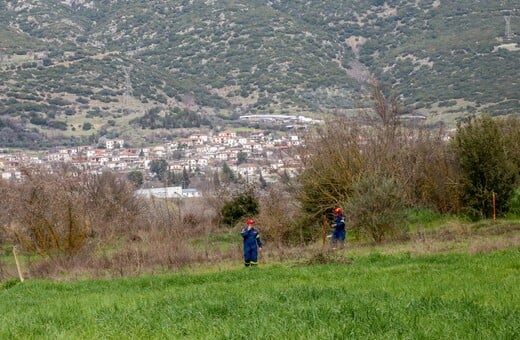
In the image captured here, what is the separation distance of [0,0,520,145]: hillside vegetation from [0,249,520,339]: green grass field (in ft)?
226

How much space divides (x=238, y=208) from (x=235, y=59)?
9093cm

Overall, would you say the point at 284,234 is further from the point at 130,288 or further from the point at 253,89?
the point at 253,89

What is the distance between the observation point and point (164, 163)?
3214 inches

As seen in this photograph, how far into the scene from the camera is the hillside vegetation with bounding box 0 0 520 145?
10050 cm

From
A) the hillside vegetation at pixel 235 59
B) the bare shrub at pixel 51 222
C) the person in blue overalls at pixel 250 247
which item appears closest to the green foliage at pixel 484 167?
the person in blue overalls at pixel 250 247

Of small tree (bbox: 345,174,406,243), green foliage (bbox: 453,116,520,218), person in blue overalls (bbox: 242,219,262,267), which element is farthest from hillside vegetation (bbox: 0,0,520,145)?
person in blue overalls (bbox: 242,219,262,267)

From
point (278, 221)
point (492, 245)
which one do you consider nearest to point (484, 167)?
point (278, 221)

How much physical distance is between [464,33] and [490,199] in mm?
86429

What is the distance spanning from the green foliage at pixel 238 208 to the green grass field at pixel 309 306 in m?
25.4

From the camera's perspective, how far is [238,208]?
1730 inches

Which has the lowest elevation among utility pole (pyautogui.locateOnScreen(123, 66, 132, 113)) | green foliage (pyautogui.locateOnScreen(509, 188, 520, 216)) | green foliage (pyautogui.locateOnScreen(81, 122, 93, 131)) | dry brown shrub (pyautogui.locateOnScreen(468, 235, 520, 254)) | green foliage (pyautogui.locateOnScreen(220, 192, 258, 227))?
green foliage (pyautogui.locateOnScreen(220, 192, 258, 227))

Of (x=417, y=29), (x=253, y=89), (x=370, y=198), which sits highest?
(x=417, y=29)

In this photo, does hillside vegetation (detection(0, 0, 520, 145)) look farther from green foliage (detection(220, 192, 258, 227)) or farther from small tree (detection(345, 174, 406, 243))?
small tree (detection(345, 174, 406, 243))

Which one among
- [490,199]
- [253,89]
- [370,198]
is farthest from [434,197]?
[253,89]
